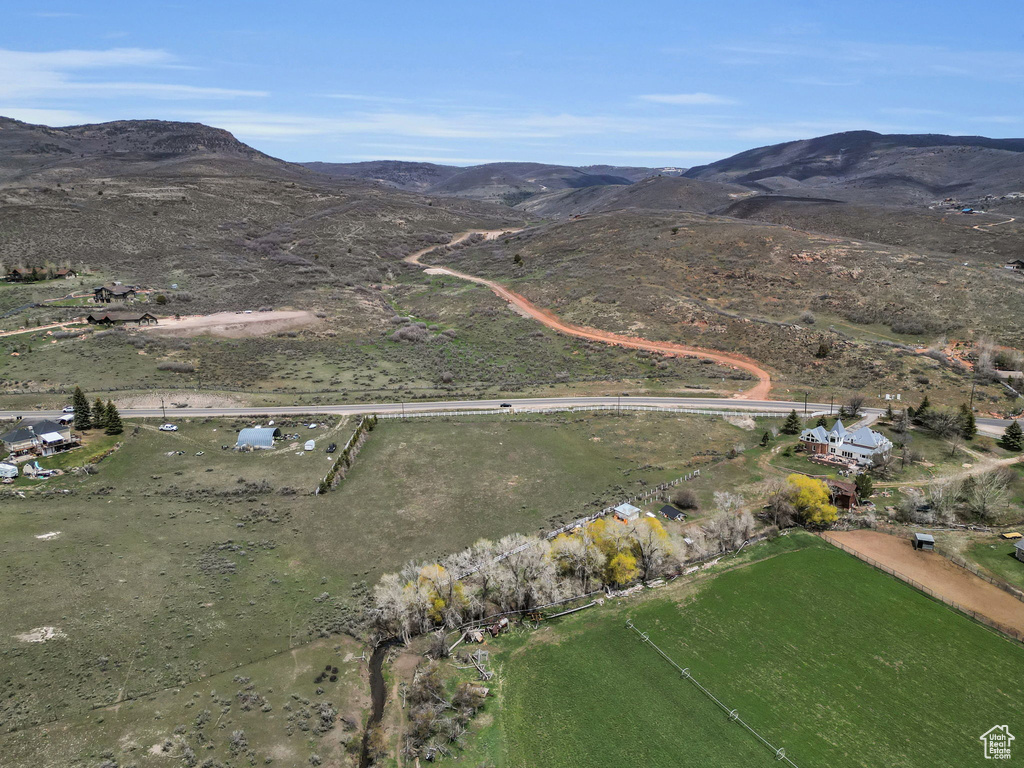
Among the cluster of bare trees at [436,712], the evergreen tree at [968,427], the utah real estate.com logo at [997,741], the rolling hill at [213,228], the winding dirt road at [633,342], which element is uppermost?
Answer: the rolling hill at [213,228]

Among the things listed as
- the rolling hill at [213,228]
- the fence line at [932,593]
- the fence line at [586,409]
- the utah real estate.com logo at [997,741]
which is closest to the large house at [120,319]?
the rolling hill at [213,228]

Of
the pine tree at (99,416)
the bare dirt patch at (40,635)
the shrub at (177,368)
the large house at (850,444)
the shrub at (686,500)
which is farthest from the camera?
→ the shrub at (177,368)

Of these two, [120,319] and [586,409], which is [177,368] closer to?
[120,319]

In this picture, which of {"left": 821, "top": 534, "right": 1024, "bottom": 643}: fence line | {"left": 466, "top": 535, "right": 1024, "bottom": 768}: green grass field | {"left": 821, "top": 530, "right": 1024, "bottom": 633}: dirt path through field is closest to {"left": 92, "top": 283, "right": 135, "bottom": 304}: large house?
{"left": 466, "top": 535, "right": 1024, "bottom": 768}: green grass field

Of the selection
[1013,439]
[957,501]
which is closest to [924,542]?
[957,501]

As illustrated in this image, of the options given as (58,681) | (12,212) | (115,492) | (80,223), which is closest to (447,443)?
(115,492)

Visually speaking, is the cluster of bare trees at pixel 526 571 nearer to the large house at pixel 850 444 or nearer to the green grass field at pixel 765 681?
the green grass field at pixel 765 681

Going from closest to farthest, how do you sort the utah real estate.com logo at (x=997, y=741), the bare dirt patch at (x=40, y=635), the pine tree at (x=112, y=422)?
the utah real estate.com logo at (x=997, y=741) < the bare dirt patch at (x=40, y=635) < the pine tree at (x=112, y=422)

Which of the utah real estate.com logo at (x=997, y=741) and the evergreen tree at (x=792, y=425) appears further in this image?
the evergreen tree at (x=792, y=425)
